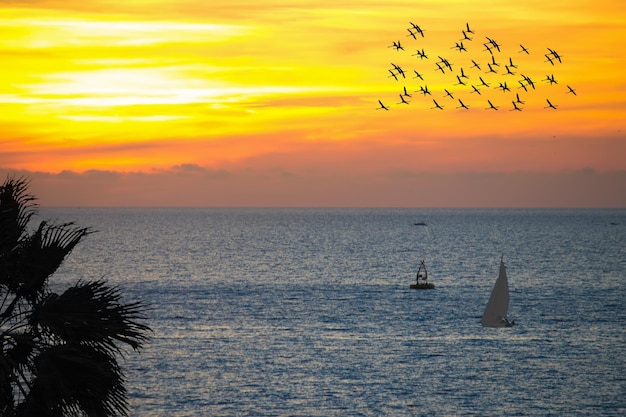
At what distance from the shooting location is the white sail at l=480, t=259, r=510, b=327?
254 ft

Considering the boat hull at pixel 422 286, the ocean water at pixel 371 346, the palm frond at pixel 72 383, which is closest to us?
the palm frond at pixel 72 383

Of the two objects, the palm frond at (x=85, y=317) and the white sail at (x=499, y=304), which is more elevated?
the white sail at (x=499, y=304)

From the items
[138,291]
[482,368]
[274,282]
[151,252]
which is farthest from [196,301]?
[151,252]

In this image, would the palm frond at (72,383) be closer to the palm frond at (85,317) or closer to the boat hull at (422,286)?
the palm frond at (85,317)

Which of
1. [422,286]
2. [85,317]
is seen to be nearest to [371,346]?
[422,286]

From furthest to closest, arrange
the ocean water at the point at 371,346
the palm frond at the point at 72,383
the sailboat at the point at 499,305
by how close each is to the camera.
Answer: the sailboat at the point at 499,305, the ocean water at the point at 371,346, the palm frond at the point at 72,383

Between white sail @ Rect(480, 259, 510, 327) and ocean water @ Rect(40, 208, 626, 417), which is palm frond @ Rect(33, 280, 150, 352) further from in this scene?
white sail @ Rect(480, 259, 510, 327)

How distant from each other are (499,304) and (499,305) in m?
0.12

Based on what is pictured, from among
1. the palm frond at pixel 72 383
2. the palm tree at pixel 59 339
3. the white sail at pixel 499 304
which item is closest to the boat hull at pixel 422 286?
the white sail at pixel 499 304

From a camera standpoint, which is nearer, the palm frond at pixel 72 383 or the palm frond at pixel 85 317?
the palm frond at pixel 72 383

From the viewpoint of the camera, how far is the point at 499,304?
7831 centimetres

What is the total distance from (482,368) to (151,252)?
139396mm

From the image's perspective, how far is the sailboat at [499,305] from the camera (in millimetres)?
77544

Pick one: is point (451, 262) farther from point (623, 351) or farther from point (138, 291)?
point (623, 351)
